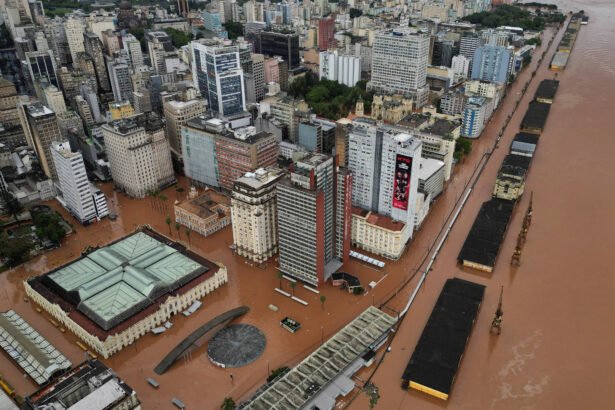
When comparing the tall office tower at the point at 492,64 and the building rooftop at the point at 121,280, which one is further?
the tall office tower at the point at 492,64

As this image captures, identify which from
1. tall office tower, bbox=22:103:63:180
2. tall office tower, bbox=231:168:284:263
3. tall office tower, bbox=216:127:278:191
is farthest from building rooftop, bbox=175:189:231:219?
tall office tower, bbox=22:103:63:180

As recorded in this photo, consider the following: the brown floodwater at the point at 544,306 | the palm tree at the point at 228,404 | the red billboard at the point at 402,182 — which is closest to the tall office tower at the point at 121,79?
the red billboard at the point at 402,182

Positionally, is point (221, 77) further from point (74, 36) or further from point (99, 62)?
point (74, 36)

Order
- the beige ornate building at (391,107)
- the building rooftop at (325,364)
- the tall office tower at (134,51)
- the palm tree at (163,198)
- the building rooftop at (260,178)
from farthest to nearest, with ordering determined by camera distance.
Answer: the tall office tower at (134,51), the beige ornate building at (391,107), the palm tree at (163,198), the building rooftop at (260,178), the building rooftop at (325,364)

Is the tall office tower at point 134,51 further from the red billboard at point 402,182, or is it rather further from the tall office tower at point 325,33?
the red billboard at point 402,182

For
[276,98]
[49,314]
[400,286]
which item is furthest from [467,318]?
[276,98]

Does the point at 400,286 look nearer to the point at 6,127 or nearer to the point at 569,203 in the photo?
the point at 569,203

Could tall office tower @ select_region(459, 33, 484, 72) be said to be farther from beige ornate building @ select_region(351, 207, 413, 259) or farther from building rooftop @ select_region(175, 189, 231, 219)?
building rooftop @ select_region(175, 189, 231, 219)
